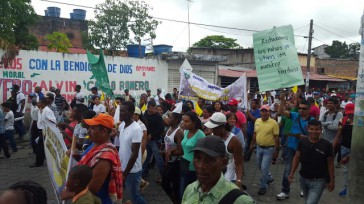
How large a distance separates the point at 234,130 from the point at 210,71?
13.8m

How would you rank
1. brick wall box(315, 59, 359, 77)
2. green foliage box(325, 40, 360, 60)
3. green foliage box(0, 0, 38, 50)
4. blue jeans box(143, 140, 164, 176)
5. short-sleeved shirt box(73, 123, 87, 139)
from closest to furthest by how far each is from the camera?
1. short-sleeved shirt box(73, 123, 87, 139)
2. blue jeans box(143, 140, 164, 176)
3. green foliage box(0, 0, 38, 50)
4. brick wall box(315, 59, 359, 77)
5. green foliage box(325, 40, 360, 60)

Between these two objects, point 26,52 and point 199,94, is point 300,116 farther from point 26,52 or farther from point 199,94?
point 26,52

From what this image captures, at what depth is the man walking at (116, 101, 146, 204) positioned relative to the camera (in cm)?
408

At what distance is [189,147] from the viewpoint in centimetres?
444

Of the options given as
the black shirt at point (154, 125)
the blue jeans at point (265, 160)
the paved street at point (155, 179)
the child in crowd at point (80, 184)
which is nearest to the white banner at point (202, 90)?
the paved street at point (155, 179)

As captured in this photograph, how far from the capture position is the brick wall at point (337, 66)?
42531mm

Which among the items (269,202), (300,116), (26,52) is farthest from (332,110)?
(26,52)

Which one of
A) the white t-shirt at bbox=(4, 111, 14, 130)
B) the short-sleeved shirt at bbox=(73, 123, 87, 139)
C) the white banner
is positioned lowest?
the white t-shirt at bbox=(4, 111, 14, 130)

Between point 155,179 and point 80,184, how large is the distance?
14.3ft

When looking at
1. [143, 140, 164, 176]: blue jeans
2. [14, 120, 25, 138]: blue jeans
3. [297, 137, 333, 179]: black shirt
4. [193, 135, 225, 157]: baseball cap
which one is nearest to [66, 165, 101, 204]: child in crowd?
[193, 135, 225, 157]: baseball cap

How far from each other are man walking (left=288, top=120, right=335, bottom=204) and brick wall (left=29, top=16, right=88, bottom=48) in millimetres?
38558

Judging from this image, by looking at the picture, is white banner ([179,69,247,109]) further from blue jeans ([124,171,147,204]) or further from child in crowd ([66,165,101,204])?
child in crowd ([66,165,101,204])

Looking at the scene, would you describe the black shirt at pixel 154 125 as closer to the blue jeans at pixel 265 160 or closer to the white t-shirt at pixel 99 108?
the blue jeans at pixel 265 160

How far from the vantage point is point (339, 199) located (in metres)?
6.05
